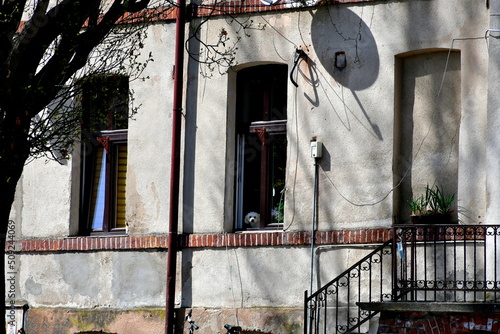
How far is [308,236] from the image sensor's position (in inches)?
586

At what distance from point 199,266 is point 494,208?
13.2 ft

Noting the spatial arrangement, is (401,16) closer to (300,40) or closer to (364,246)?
(300,40)

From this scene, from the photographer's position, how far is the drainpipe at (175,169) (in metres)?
15.4

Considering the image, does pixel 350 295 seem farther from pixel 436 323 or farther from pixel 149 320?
pixel 149 320

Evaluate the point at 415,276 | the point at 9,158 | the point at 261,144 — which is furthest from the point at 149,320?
the point at 9,158

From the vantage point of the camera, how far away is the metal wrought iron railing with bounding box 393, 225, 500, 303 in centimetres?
1343

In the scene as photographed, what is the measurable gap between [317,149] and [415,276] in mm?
Result: 2186

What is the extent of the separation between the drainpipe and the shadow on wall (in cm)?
186

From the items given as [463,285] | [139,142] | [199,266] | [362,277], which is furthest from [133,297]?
[463,285]

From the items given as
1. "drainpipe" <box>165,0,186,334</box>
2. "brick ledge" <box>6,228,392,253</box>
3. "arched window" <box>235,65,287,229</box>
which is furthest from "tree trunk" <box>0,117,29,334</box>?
"arched window" <box>235,65,287,229</box>

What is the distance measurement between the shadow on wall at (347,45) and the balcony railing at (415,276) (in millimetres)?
2058

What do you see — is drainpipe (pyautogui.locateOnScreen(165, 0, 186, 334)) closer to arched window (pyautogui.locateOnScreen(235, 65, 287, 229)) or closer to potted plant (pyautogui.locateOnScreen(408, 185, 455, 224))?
arched window (pyautogui.locateOnScreen(235, 65, 287, 229))

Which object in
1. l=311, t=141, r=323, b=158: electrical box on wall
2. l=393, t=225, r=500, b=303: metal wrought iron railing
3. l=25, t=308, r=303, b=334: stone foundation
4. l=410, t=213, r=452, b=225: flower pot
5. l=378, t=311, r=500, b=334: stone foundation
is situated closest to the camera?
l=378, t=311, r=500, b=334: stone foundation

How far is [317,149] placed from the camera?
15.0 m
